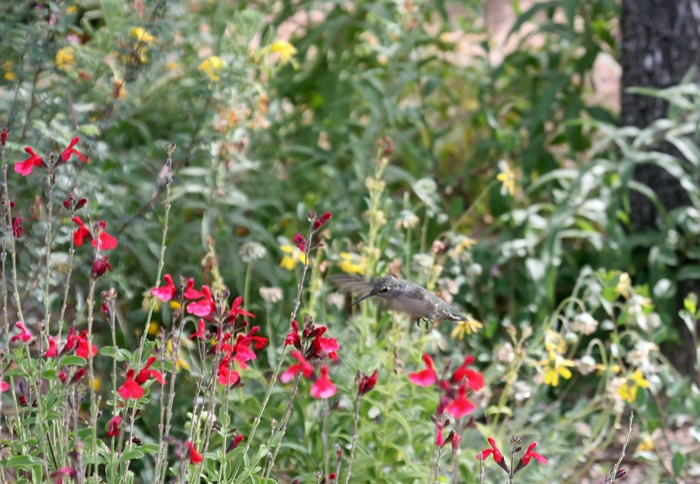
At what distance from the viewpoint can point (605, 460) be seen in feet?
13.1

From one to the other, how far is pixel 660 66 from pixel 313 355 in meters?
3.08

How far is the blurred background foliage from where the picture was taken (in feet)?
10.8

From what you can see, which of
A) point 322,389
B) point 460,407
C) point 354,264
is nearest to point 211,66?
point 354,264

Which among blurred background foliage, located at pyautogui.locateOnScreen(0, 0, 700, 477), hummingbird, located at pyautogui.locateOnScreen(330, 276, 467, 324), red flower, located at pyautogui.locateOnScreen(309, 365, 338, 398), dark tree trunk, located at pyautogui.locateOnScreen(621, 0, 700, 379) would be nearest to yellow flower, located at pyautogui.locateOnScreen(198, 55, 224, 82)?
blurred background foliage, located at pyautogui.locateOnScreen(0, 0, 700, 477)

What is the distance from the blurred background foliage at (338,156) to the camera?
3287 millimetres

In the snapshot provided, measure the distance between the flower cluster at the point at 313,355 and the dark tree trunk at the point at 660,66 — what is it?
2.80 metres

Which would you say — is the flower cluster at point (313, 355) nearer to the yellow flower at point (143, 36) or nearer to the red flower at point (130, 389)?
the red flower at point (130, 389)

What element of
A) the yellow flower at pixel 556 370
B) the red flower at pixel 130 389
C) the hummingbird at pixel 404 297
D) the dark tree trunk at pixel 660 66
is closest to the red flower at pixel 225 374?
the red flower at pixel 130 389

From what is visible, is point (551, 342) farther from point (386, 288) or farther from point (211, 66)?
point (211, 66)

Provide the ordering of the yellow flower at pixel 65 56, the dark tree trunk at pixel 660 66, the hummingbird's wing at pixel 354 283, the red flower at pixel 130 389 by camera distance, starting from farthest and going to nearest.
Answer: the dark tree trunk at pixel 660 66 < the yellow flower at pixel 65 56 < the hummingbird's wing at pixel 354 283 < the red flower at pixel 130 389

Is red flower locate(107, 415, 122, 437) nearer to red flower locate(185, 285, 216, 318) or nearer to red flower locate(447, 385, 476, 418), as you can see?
red flower locate(185, 285, 216, 318)

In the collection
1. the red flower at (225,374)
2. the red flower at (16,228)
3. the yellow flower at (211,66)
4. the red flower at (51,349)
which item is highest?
the red flower at (16,228)

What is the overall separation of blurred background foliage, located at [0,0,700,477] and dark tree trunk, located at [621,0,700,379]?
0.10 m

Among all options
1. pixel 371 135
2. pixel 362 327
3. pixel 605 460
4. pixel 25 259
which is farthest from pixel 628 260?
pixel 25 259
